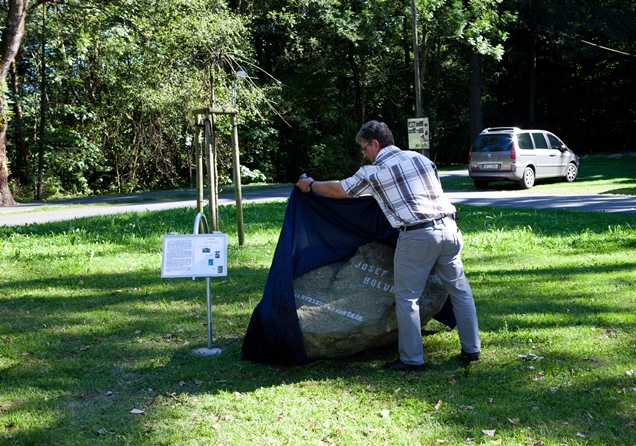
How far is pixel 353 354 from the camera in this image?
18.3ft

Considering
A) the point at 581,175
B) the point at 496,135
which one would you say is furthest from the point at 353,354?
the point at 581,175

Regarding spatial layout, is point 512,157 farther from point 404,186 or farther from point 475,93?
point 475,93

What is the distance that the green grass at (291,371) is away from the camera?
13.5 ft

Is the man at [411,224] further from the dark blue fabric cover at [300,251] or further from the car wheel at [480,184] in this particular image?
the car wheel at [480,184]

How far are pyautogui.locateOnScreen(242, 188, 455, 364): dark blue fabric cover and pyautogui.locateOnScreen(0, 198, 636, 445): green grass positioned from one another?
21 cm

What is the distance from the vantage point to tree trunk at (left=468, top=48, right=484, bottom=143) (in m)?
36.5

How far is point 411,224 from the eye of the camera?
16.3 ft

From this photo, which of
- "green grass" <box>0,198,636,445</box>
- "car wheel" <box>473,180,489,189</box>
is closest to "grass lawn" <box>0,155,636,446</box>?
"green grass" <box>0,198,636,445</box>

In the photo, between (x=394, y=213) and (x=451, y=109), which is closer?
(x=394, y=213)

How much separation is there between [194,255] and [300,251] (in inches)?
35.6

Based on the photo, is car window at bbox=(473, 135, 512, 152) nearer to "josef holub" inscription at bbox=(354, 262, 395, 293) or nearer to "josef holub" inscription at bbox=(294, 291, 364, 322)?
"josef holub" inscription at bbox=(354, 262, 395, 293)

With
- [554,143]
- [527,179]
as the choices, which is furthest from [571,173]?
[527,179]

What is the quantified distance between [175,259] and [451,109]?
1628 inches

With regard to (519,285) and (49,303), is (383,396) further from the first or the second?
(49,303)
